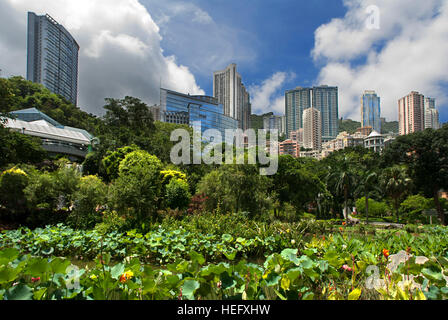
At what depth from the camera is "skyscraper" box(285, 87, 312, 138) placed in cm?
12177

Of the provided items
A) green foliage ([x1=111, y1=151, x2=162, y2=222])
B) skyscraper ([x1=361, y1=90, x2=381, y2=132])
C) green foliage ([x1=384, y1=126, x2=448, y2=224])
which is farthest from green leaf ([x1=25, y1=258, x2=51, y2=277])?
skyscraper ([x1=361, y1=90, x2=381, y2=132])

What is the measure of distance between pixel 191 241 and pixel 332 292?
13.4 feet

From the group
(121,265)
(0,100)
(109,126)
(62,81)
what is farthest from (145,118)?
(62,81)

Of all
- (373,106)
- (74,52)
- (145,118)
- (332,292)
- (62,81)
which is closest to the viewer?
(332,292)

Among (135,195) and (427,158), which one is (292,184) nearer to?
(135,195)

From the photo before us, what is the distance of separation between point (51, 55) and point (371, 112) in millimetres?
126199

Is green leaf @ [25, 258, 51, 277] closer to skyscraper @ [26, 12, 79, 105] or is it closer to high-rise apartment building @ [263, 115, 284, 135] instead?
skyscraper @ [26, 12, 79, 105]


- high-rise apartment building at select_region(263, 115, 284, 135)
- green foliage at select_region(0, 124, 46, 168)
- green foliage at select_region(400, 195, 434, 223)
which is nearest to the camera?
green foliage at select_region(0, 124, 46, 168)

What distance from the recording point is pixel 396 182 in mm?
21312

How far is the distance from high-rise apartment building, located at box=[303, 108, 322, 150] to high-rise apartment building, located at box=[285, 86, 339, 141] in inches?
146
